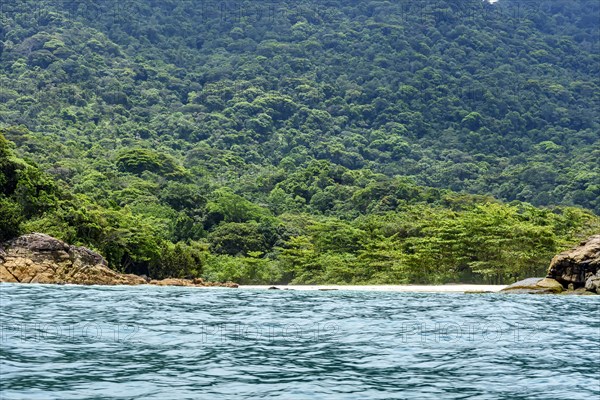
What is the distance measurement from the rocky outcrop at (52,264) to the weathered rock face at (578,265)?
20.5m

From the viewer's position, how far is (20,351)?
14.9 m

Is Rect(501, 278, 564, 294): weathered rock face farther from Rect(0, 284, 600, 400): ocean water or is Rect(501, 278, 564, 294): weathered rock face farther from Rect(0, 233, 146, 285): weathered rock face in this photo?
Rect(0, 233, 146, 285): weathered rock face

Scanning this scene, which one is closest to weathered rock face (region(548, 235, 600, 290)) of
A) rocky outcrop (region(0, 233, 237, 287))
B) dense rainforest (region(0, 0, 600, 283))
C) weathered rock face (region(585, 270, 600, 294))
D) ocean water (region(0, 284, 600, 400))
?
weathered rock face (region(585, 270, 600, 294))

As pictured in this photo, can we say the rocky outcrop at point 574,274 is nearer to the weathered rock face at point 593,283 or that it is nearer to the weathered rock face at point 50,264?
the weathered rock face at point 593,283

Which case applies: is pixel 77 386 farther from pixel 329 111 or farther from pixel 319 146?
pixel 329 111

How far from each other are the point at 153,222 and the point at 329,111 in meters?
101

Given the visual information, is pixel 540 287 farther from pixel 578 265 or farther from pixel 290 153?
pixel 290 153

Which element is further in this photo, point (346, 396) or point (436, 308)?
point (436, 308)

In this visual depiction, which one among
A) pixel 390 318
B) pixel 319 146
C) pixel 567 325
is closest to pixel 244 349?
pixel 390 318

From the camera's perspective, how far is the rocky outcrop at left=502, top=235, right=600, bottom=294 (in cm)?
3519

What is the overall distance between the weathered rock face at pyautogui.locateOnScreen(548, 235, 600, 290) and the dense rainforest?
758 centimetres

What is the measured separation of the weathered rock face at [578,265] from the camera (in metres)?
35.6

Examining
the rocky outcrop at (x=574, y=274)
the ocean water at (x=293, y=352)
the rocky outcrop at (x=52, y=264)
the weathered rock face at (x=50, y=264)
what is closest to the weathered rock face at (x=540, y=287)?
the rocky outcrop at (x=574, y=274)

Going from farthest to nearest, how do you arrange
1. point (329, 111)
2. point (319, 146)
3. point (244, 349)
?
point (329, 111)
point (319, 146)
point (244, 349)
